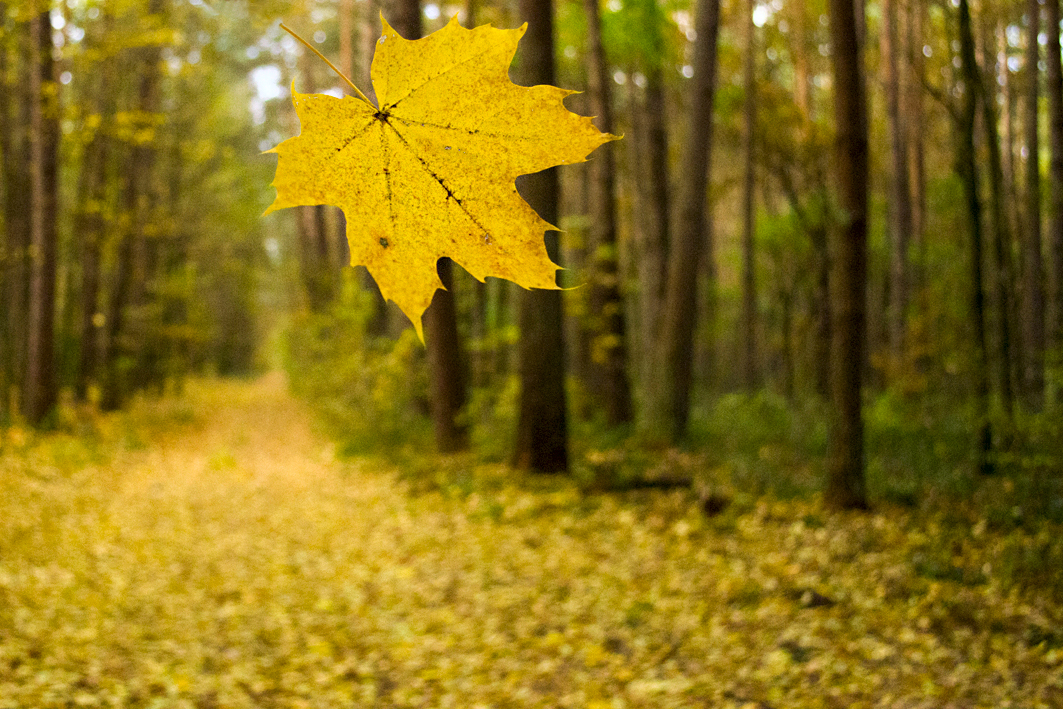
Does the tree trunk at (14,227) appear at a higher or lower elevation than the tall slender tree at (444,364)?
higher

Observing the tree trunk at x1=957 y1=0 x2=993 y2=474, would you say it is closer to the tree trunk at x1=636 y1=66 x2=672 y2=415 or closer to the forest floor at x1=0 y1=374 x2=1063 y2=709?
the forest floor at x1=0 y1=374 x2=1063 y2=709

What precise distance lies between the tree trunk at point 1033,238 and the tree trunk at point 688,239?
10.1ft

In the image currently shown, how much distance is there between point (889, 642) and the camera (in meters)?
3.57

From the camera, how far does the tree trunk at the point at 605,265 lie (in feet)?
27.1

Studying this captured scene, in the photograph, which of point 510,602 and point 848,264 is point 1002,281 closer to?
point 848,264

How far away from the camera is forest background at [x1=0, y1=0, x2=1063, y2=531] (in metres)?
5.93

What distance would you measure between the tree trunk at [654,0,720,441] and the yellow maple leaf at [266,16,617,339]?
6.63m

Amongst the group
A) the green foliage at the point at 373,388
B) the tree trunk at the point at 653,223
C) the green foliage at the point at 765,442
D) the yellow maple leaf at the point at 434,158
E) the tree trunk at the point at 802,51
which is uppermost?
the tree trunk at the point at 802,51

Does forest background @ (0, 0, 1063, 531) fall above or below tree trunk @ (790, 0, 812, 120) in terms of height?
below

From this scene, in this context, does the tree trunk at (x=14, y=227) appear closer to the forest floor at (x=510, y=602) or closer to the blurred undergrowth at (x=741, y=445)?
the blurred undergrowth at (x=741, y=445)

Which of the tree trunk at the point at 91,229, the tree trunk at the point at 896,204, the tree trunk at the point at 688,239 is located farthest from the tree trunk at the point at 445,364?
the tree trunk at the point at 896,204

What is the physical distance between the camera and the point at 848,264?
17.3ft

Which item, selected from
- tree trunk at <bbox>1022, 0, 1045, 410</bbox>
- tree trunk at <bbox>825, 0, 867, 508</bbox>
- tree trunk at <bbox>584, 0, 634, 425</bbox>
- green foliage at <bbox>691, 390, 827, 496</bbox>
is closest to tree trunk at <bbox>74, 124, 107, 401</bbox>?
tree trunk at <bbox>584, 0, 634, 425</bbox>

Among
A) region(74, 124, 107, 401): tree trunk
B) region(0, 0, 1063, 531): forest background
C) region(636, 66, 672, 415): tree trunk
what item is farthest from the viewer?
region(74, 124, 107, 401): tree trunk
